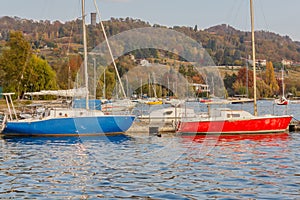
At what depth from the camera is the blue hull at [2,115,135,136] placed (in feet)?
137

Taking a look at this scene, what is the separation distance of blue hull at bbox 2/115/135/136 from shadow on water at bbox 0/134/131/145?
59 cm

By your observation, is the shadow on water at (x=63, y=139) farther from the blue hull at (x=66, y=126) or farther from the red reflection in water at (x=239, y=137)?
the red reflection in water at (x=239, y=137)

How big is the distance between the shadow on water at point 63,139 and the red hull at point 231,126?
215 inches

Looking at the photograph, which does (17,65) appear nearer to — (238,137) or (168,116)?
(168,116)

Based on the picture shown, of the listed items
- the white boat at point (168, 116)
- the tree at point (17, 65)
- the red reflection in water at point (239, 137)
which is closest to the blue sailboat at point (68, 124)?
the white boat at point (168, 116)

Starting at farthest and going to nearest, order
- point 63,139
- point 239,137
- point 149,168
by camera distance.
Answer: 1. point 239,137
2. point 63,139
3. point 149,168

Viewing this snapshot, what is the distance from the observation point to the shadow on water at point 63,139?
127 feet

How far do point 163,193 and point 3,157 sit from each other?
46.9 feet

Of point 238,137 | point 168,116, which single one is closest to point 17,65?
point 168,116

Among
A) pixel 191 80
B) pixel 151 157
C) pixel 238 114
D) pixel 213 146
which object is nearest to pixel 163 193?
pixel 151 157

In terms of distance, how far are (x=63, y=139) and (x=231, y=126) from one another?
45.5ft

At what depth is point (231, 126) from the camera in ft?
141

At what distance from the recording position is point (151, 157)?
29.3m

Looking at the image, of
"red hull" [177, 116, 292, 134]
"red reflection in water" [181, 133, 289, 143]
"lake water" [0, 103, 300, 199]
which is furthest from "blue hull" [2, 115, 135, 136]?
"red reflection in water" [181, 133, 289, 143]
